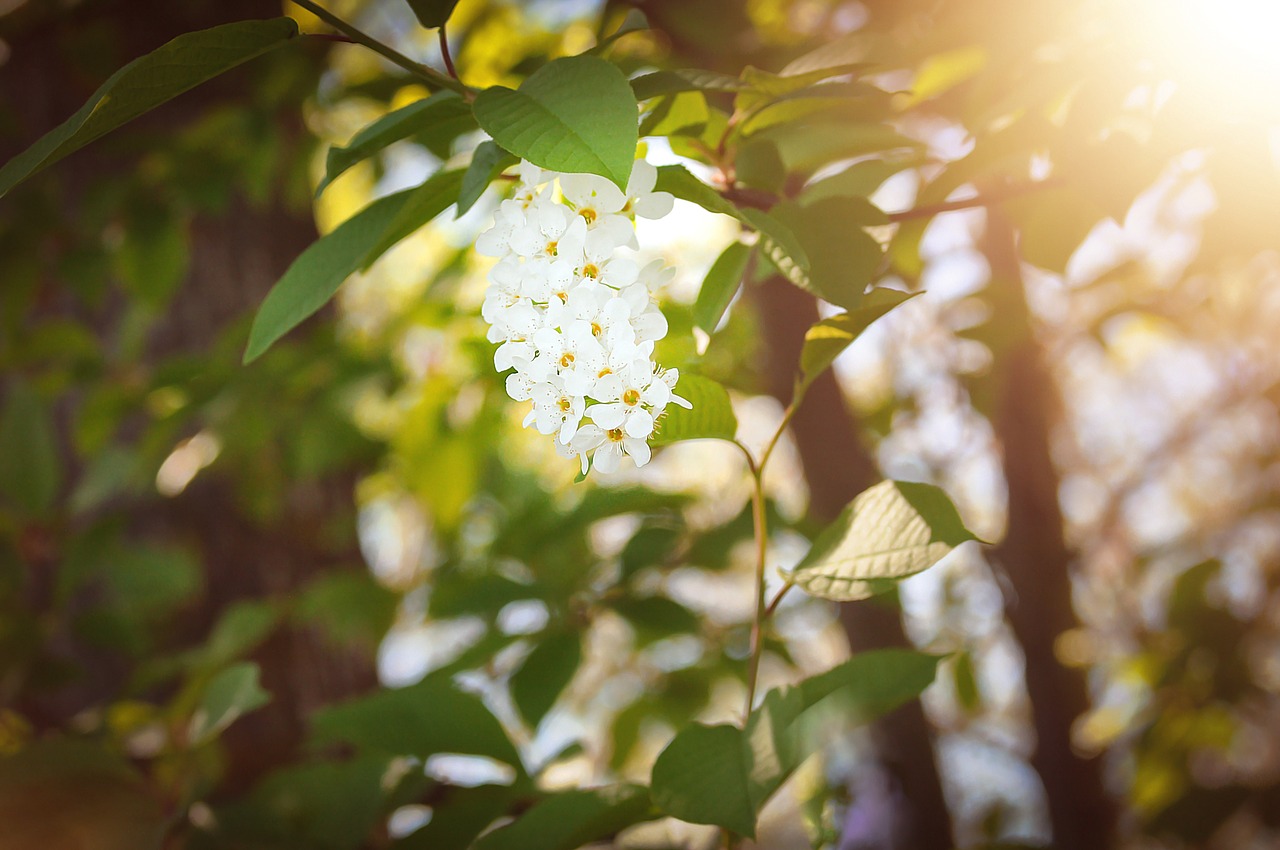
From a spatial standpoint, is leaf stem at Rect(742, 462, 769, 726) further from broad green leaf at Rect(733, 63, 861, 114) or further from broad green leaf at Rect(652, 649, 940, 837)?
broad green leaf at Rect(733, 63, 861, 114)

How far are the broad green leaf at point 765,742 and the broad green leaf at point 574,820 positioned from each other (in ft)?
0.31

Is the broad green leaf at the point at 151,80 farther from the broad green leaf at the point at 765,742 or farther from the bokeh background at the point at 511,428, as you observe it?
the broad green leaf at the point at 765,742

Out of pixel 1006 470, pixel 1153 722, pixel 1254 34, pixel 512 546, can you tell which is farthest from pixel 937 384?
pixel 1254 34

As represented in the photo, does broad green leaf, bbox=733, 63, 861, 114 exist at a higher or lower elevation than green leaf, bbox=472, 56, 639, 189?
lower

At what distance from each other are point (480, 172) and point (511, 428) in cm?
107

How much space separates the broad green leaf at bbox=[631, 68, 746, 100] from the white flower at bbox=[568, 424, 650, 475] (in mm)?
172

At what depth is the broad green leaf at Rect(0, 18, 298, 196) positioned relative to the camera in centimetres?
37

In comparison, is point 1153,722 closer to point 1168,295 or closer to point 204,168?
point 1168,295

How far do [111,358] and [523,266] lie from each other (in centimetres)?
143

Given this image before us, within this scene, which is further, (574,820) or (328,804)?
(328,804)

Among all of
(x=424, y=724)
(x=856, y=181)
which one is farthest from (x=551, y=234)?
(x=424, y=724)

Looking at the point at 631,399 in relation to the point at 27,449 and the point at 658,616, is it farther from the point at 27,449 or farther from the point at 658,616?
the point at 27,449

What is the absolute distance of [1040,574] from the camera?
4.50 feet

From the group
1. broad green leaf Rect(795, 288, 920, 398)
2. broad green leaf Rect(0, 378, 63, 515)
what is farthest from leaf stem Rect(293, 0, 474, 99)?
broad green leaf Rect(0, 378, 63, 515)
